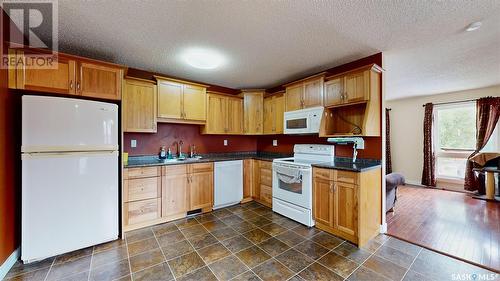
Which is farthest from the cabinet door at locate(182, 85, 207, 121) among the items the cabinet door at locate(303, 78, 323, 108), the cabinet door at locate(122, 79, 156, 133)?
the cabinet door at locate(303, 78, 323, 108)

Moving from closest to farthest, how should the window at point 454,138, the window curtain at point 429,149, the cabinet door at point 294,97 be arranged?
the cabinet door at point 294,97, the window at point 454,138, the window curtain at point 429,149

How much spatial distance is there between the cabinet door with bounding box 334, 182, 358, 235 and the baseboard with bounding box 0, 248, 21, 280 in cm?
344

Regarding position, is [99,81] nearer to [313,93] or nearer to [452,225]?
[313,93]

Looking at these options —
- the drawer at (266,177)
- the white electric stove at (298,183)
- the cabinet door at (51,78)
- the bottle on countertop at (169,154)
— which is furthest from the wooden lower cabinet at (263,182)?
the cabinet door at (51,78)

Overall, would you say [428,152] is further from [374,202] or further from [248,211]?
[248,211]

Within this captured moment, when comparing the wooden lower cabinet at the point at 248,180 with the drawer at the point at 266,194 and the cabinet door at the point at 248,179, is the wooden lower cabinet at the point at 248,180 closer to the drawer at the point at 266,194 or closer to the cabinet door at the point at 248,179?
the cabinet door at the point at 248,179

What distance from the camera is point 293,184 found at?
3.06m

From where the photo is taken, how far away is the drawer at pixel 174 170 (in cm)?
298

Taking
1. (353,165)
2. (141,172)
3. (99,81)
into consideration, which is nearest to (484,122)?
(353,165)

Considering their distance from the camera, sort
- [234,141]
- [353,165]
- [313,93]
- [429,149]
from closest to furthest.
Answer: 1. [353,165]
2. [313,93]
3. [234,141]
4. [429,149]

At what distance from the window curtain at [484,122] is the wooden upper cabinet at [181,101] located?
598 centimetres

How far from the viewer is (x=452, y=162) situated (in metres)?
5.02

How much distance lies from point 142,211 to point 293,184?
87.6 inches

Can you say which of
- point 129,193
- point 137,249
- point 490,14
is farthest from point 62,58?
point 490,14
